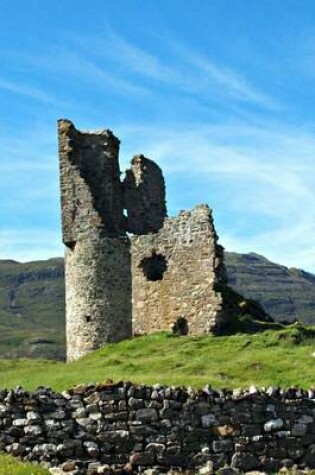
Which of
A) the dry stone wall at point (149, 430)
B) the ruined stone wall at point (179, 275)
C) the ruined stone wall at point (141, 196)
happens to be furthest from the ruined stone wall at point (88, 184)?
the dry stone wall at point (149, 430)

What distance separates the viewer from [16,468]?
18.3 meters

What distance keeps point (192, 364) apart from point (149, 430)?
1529 centimetres

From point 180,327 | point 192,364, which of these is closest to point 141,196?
point 180,327

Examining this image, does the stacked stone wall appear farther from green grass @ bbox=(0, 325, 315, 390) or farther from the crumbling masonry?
green grass @ bbox=(0, 325, 315, 390)

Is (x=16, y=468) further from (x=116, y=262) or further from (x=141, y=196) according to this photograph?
(x=141, y=196)

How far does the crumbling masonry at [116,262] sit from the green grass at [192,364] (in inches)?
80.2

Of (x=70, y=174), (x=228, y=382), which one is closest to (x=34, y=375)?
(x=228, y=382)

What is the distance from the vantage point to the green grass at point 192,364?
105 ft

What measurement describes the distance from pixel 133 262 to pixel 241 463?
26.5 meters

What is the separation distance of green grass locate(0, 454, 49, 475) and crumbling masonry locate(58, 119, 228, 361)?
25.0 metres

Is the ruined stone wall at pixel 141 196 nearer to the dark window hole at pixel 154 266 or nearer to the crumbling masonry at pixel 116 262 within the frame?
the crumbling masonry at pixel 116 262

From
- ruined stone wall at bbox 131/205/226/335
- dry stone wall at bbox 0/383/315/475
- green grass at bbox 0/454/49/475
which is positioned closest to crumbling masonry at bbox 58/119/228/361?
ruined stone wall at bbox 131/205/226/335

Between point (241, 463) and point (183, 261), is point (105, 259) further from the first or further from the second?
point (241, 463)

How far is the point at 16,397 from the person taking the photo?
20.8 meters
